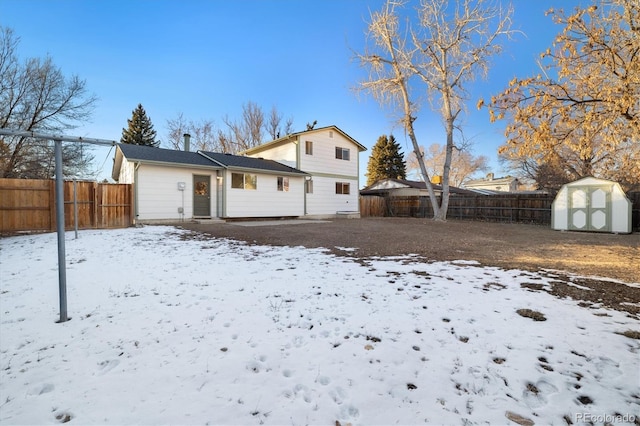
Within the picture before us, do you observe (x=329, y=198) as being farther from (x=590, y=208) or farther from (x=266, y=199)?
(x=590, y=208)

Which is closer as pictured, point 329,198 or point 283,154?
point 283,154

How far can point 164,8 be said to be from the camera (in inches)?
395

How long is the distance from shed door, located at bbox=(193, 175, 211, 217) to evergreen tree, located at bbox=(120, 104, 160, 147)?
69.3 feet

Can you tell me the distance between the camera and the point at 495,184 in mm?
43812

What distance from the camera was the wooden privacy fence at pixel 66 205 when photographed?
944 centimetres

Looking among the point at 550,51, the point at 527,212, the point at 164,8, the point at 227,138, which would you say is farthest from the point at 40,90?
the point at 527,212

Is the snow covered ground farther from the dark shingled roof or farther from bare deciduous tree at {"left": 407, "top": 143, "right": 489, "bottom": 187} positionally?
bare deciduous tree at {"left": 407, "top": 143, "right": 489, "bottom": 187}

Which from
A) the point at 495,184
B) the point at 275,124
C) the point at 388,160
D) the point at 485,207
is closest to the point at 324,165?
the point at 485,207

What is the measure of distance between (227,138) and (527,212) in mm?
27205

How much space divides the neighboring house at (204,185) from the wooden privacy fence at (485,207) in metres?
7.98

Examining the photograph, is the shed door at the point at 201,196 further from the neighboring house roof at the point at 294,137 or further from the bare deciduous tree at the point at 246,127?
the bare deciduous tree at the point at 246,127

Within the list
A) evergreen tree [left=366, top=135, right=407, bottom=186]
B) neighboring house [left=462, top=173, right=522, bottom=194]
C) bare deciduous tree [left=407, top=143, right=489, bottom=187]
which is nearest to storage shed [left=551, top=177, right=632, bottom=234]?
evergreen tree [left=366, top=135, right=407, bottom=186]

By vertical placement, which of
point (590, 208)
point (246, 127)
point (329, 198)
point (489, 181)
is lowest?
point (590, 208)

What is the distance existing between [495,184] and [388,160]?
20.7m
